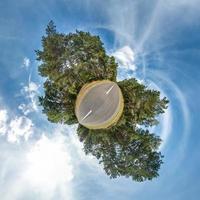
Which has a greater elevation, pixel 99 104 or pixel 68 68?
pixel 68 68

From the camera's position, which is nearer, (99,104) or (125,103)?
(99,104)

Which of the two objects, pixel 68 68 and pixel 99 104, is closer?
pixel 99 104

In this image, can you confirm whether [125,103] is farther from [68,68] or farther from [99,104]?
[68,68]

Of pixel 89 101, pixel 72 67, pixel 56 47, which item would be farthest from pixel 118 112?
pixel 56 47

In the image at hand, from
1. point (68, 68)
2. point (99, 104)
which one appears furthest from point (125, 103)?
point (68, 68)

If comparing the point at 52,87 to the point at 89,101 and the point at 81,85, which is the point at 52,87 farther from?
the point at 89,101
